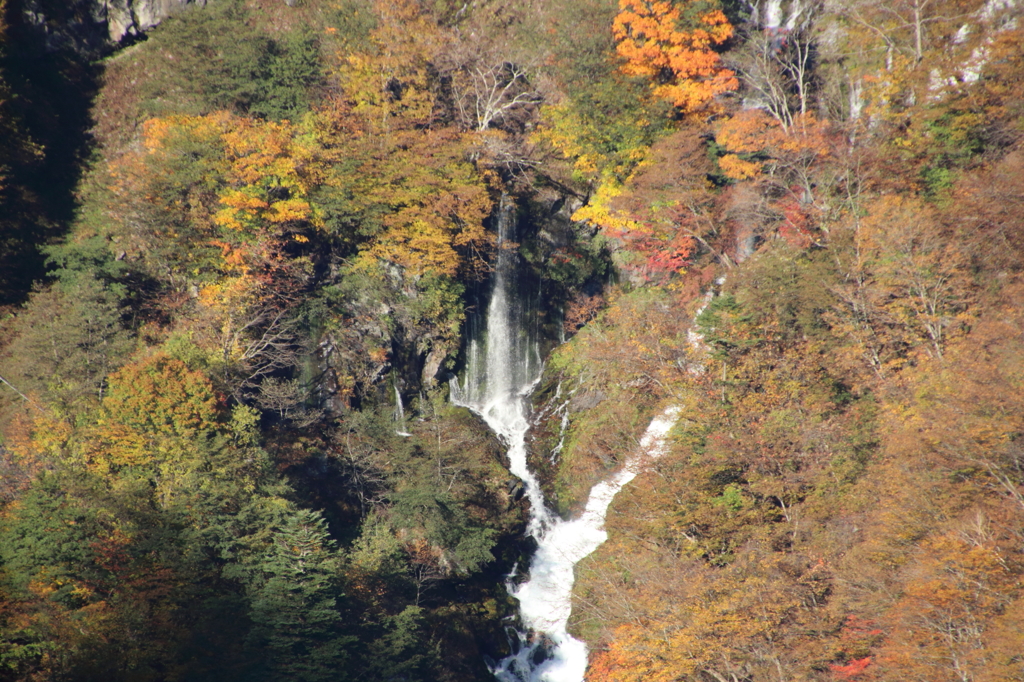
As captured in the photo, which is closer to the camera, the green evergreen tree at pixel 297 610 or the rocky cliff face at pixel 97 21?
the green evergreen tree at pixel 297 610

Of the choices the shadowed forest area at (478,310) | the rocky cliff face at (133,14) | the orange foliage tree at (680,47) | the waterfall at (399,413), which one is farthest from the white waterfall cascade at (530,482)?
the rocky cliff face at (133,14)

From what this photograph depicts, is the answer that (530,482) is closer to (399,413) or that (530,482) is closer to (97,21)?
(399,413)

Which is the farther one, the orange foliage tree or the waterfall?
the orange foliage tree


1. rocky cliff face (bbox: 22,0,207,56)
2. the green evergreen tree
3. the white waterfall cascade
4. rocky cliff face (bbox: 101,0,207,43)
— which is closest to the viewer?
the green evergreen tree

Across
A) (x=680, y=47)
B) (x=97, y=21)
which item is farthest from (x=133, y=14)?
(x=680, y=47)

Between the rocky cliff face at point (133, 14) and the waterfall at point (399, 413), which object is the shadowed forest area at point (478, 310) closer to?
the waterfall at point (399, 413)

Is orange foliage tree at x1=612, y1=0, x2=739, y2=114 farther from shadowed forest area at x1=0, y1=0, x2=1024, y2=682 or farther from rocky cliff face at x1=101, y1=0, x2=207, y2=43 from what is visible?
rocky cliff face at x1=101, y1=0, x2=207, y2=43

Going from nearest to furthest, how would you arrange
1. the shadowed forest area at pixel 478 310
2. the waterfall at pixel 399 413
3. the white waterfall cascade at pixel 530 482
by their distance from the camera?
the shadowed forest area at pixel 478 310 → the white waterfall cascade at pixel 530 482 → the waterfall at pixel 399 413

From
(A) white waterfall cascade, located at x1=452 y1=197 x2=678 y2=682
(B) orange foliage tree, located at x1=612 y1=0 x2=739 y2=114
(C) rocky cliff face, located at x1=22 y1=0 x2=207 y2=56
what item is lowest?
(A) white waterfall cascade, located at x1=452 y1=197 x2=678 y2=682

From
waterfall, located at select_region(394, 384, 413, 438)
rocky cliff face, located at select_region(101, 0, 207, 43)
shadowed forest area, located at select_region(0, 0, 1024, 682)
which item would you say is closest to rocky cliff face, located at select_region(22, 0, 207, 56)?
rocky cliff face, located at select_region(101, 0, 207, 43)
